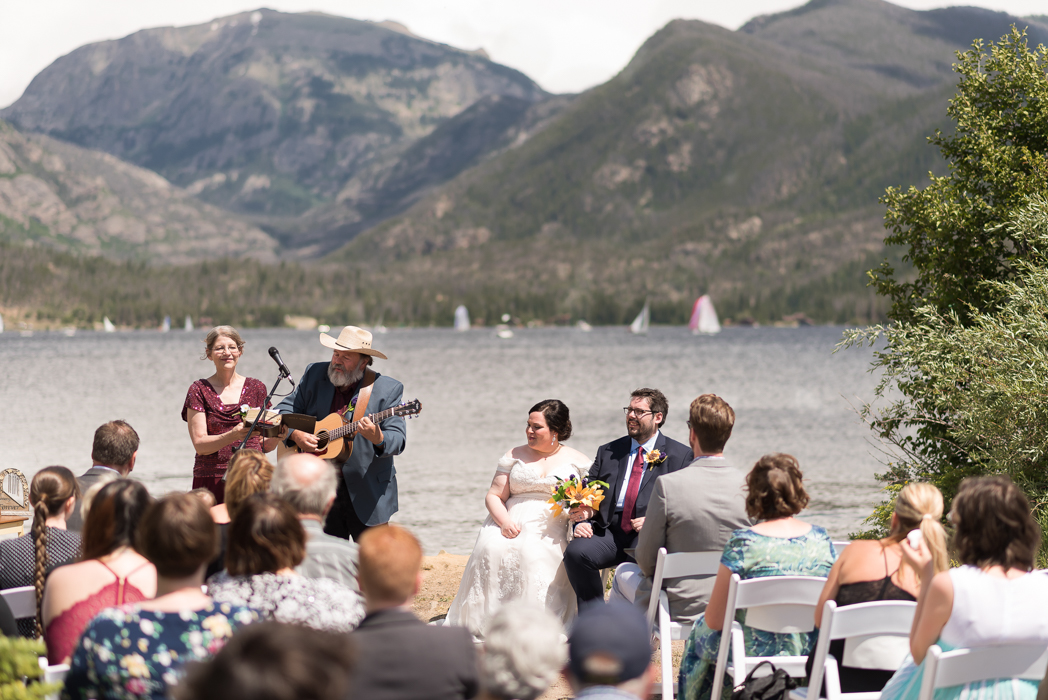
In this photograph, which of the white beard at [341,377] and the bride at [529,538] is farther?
the white beard at [341,377]

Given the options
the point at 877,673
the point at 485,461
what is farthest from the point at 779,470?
the point at 485,461

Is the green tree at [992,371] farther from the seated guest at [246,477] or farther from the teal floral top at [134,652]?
the teal floral top at [134,652]

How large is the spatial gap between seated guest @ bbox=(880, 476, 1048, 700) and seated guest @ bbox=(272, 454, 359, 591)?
233 centimetres

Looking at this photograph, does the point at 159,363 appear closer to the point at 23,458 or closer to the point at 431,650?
the point at 23,458

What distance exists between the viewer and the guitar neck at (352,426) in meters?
6.59

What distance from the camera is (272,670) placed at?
177 centimetres

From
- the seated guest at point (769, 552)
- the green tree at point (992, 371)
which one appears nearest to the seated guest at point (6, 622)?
the seated guest at point (769, 552)

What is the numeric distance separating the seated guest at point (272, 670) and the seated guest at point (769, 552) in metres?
2.76

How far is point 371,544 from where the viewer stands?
296 centimetres

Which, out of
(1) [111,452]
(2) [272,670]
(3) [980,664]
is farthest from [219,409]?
(2) [272,670]

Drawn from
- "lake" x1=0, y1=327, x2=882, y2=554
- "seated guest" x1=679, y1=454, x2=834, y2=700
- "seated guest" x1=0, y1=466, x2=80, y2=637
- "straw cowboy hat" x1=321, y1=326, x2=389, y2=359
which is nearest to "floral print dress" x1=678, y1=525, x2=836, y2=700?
"seated guest" x1=679, y1=454, x2=834, y2=700

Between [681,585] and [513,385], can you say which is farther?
[513,385]

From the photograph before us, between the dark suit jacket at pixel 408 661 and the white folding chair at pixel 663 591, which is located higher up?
the dark suit jacket at pixel 408 661

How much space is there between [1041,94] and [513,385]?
4664cm
